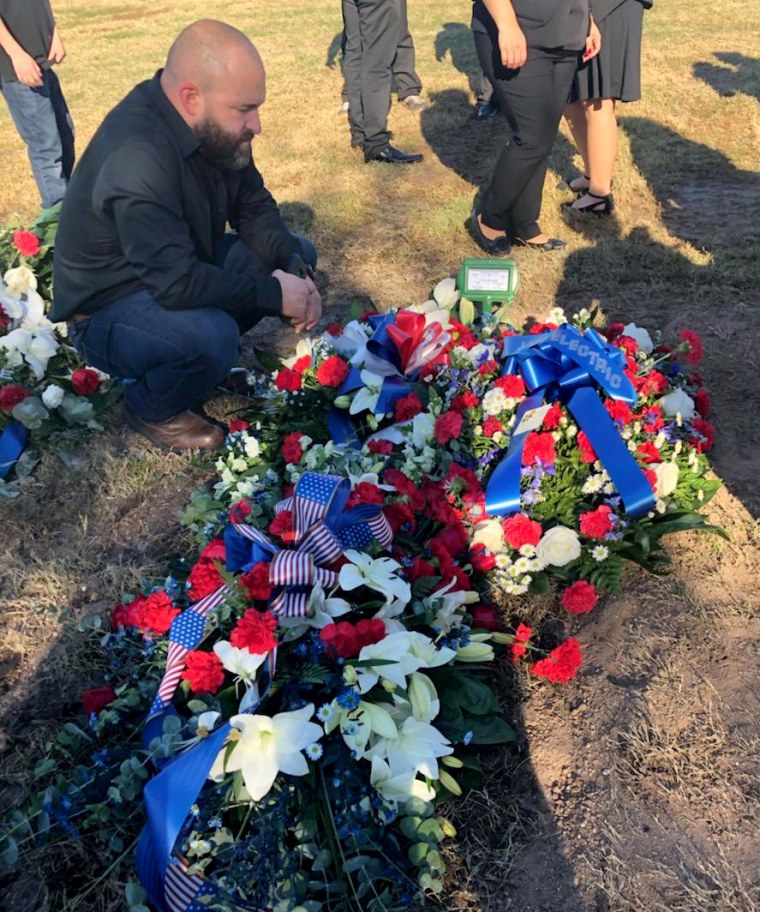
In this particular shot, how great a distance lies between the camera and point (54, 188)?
15.7 feet

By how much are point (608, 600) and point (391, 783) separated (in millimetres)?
954

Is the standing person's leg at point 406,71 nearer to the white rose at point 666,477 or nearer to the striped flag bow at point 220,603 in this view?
the white rose at point 666,477

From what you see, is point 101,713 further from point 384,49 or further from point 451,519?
point 384,49

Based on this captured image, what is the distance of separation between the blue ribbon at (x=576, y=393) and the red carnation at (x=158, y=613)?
949mm

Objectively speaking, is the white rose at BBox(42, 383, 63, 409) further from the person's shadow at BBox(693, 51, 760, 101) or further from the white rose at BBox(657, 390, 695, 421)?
the person's shadow at BBox(693, 51, 760, 101)

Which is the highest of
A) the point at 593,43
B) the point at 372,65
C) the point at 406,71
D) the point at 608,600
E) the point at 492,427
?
the point at 593,43

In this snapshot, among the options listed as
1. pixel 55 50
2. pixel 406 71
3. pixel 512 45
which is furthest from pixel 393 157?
pixel 55 50

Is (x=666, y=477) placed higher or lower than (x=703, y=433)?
higher

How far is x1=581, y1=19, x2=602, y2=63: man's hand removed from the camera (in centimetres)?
408

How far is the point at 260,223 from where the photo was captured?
3.40 metres

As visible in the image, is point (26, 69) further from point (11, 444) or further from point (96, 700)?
point (96, 700)

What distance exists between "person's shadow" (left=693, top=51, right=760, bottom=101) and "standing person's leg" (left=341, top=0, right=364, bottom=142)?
3.37 metres

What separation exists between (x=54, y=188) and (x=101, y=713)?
152 inches

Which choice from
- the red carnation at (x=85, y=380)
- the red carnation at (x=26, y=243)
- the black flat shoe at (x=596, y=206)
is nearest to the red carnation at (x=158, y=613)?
the red carnation at (x=85, y=380)
